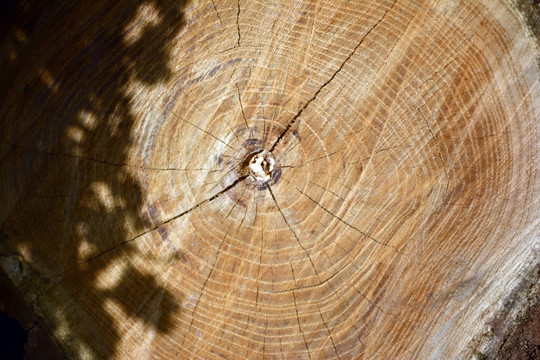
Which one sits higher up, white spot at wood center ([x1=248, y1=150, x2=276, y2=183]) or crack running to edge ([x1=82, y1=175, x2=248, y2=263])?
white spot at wood center ([x1=248, y1=150, x2=276, y2=183])

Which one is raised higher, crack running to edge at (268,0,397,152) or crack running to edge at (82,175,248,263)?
crack running to edge at (268,0,397,152)

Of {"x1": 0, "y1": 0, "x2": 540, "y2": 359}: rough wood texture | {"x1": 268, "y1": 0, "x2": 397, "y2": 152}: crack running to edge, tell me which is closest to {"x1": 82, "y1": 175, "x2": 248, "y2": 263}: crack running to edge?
{"x1": 0, "y1": 0, "x2": 540, "y2": 359}: rough wood texture

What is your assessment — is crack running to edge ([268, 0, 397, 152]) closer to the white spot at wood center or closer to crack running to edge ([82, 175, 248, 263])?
the white spot at wood center

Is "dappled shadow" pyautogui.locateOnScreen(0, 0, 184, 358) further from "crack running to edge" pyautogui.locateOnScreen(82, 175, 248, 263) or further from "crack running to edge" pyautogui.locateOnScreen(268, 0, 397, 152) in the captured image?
"crack running to edge" pyautogui.locateOnScreen(268, 0, 397, 152)

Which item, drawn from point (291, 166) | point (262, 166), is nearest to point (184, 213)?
point (262, 166)

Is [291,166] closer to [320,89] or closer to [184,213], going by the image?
[320,89]

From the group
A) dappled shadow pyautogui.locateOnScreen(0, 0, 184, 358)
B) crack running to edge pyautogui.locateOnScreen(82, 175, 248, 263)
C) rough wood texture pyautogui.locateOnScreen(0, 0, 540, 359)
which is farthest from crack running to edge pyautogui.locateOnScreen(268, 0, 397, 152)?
dappled shadow pyautogui.locateOnScreen(0, 0, 184, 358)

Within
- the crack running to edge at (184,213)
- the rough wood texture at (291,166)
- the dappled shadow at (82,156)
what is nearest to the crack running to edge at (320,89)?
the rough wood texture at (291,166)
